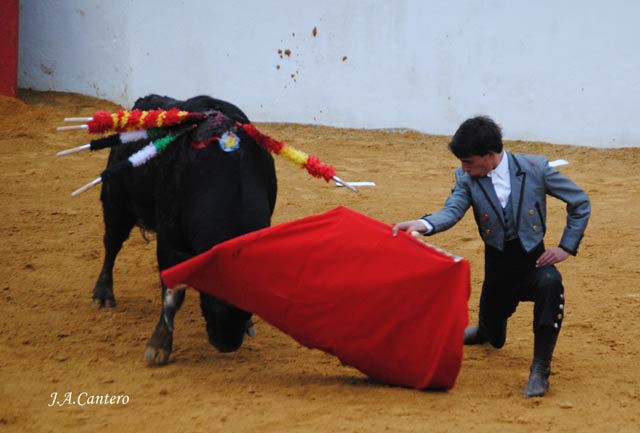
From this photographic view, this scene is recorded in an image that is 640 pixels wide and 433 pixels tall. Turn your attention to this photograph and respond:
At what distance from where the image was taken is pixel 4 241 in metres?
6.95

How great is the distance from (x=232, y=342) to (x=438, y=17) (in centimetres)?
694

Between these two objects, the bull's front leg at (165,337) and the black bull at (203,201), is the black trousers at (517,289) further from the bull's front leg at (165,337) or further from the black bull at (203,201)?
the bull's front leg at (165,337)

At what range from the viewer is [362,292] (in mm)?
3951

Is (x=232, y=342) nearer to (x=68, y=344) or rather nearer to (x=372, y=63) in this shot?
(x=68, y=344)

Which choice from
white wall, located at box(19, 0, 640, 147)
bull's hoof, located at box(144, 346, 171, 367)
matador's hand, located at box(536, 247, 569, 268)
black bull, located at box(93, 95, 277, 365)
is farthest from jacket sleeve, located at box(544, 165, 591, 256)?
white wall, located at box(19, 0, 640, 147)

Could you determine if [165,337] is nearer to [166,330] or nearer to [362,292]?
[166,330]

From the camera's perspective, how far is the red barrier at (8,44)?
34.7 ft

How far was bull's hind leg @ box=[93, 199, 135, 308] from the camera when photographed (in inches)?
229

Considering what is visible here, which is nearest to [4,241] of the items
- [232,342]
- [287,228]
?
[232,342]

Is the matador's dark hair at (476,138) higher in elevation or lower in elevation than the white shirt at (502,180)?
higher

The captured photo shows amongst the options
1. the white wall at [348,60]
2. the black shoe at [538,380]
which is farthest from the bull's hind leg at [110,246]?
the white wall at [348,60]

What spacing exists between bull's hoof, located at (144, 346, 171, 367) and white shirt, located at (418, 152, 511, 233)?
1785 millimetres

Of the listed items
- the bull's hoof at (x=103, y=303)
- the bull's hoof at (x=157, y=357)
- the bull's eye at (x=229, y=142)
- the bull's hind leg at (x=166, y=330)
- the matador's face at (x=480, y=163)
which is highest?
the matador's face at (x=480, y=163)

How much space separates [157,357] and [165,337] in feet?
0.34
